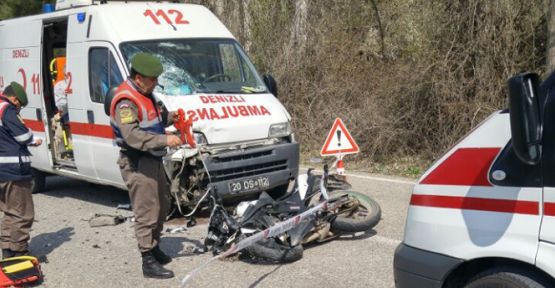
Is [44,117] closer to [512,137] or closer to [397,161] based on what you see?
Result: [397,161]

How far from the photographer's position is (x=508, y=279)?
2.83 m

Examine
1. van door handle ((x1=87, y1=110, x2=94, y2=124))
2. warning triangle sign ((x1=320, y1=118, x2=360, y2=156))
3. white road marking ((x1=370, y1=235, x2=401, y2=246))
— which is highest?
van door handle ((x1=87, y1=110, x2=94, y2=124))

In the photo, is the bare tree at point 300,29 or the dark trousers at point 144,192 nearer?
the dark trousers at point 144,192

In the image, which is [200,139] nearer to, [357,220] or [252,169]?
[252,169]

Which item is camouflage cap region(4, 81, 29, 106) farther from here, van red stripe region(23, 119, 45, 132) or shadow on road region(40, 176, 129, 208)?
van red stripe region(23, 119, 45, 132)

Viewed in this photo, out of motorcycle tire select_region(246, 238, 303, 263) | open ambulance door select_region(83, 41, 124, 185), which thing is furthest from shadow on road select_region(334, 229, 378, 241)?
open ambulance door select_region(83, 41, 124, 185)

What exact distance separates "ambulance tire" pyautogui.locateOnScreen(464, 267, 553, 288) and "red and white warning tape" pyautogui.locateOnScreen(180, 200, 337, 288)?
2.10 metres

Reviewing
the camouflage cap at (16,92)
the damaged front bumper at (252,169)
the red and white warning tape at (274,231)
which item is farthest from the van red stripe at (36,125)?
the red and white warning tape at (274,231)

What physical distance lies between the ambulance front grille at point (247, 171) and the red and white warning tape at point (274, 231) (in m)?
1.31

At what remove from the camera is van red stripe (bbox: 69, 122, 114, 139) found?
715 cm

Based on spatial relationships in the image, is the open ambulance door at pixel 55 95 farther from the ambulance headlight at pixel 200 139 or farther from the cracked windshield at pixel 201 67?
Answer: the ambulance headlight at pixel 200 139

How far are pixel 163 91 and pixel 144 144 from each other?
2.05 meters

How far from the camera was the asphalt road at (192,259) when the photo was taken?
16.3 ft

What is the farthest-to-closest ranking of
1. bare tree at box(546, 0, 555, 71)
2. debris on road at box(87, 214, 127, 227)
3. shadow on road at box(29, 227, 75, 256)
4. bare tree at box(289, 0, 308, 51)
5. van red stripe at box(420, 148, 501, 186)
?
1. bare tree at box(289, 0, 308, 51)
2. bare tree at box(546, 0, 555, 71)
3. debris on road at box(87, 214, 127, 227)
4. shadow on road at box(29, 227, 75, 256)
5. van red stripe at box(420, 148, 501, 186)
